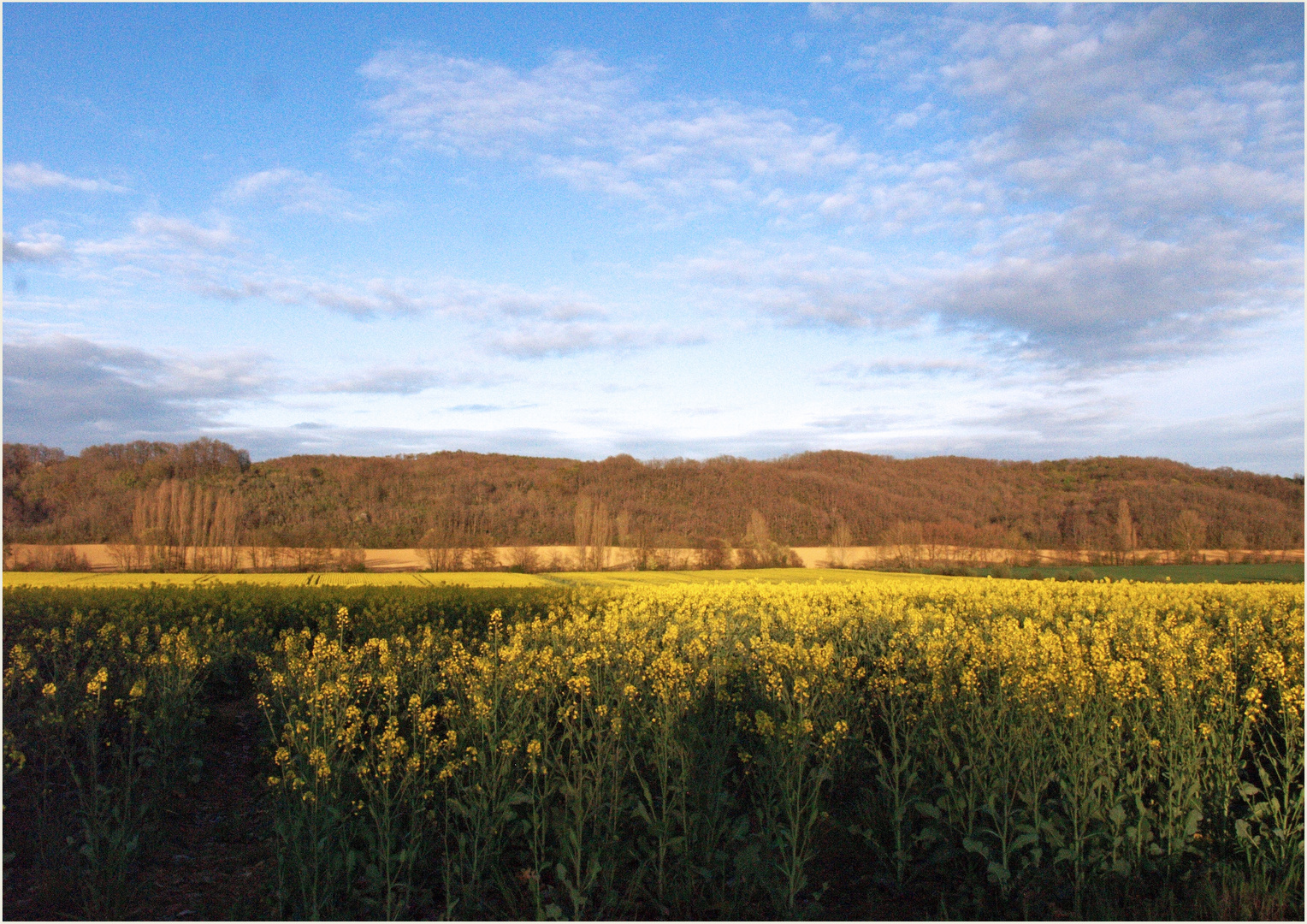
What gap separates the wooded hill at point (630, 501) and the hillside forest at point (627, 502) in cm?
10

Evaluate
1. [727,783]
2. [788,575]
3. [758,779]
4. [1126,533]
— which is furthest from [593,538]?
[1126,533]

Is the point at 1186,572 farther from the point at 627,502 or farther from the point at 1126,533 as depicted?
the point at 627,502

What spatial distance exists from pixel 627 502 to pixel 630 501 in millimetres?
→ 975

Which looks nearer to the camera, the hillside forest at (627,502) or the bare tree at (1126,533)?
the hillside forest at (627,502)

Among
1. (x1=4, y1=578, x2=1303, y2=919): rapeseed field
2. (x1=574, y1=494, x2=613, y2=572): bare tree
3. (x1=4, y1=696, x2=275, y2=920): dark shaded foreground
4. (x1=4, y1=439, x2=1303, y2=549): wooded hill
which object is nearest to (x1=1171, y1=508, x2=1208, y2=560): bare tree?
(x1=4, y1=439, x2=1303, y2=549): wooded hill

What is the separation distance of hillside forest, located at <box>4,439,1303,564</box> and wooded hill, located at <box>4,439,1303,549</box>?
0.10 metres

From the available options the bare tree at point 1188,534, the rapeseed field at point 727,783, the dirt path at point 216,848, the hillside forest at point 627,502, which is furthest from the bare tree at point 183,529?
the bare tree at point 1188,534

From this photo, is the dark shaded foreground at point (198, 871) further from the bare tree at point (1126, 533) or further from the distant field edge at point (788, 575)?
the bare tree at point (1126, 533)

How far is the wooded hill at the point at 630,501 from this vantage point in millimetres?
25281

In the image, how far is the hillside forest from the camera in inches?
992

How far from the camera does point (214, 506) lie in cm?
2572

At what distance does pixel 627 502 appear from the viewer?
137 ft

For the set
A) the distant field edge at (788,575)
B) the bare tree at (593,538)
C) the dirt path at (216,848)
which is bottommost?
the dirt path at (216,848)

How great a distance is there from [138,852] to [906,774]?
489 cm
